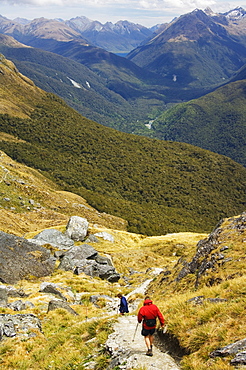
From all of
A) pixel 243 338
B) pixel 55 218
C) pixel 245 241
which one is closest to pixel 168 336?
pixel 243 338

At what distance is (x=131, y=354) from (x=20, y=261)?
26982mm

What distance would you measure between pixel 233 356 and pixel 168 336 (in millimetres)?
4175

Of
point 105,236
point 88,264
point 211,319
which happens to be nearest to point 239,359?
point 211,319

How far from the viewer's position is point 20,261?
36.8 m

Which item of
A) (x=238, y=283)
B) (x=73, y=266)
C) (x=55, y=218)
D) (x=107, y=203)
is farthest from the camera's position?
(x=107, y=203)

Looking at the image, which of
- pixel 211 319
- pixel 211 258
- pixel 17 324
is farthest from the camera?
pixel 211 258

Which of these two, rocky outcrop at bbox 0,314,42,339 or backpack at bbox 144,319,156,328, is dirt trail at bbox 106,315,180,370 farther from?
rocky outcrop at bbox 0,314,42,339

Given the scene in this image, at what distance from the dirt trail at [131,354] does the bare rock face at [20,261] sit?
21.2 meters

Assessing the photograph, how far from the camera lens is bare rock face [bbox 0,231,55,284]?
34.0 m

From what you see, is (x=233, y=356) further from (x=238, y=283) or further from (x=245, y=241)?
(x=245, y=241)

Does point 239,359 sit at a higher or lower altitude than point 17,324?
higher

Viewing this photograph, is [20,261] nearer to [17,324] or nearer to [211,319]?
[17,324]

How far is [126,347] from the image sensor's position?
45.8 ft

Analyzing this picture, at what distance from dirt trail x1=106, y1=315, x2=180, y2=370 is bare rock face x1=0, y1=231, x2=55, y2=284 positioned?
2119 centimetres
